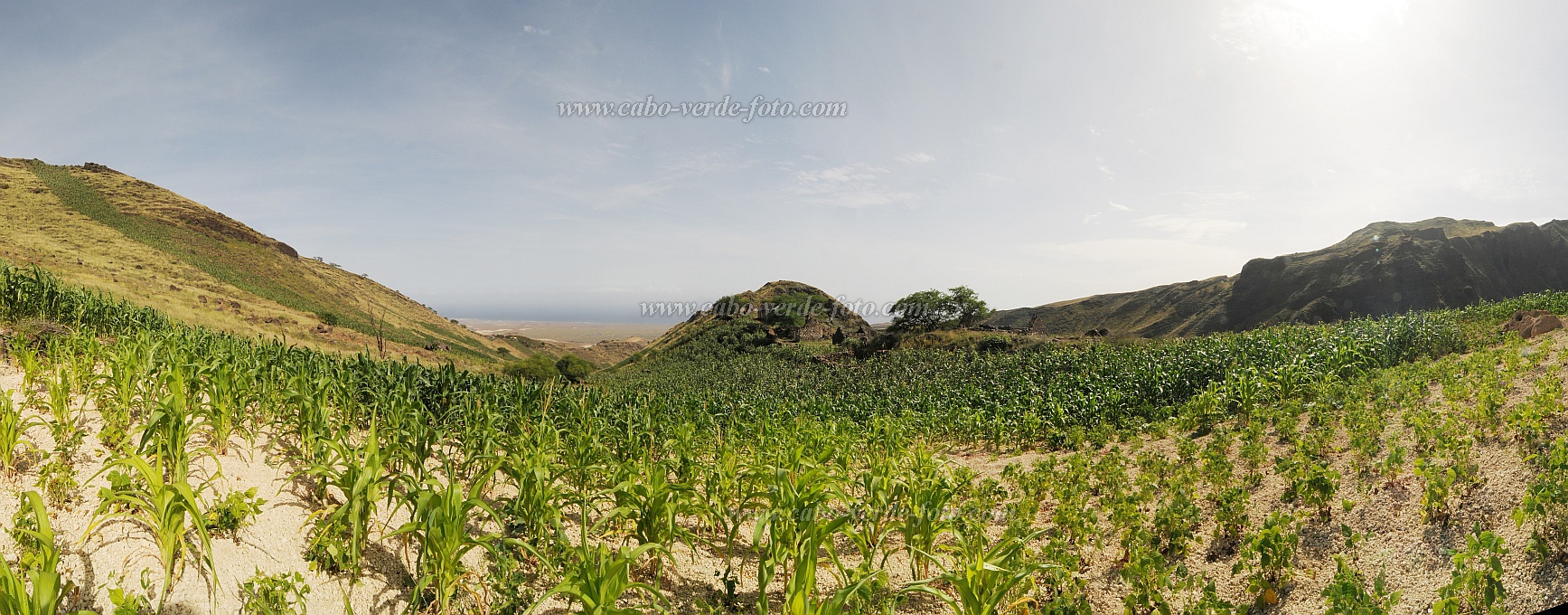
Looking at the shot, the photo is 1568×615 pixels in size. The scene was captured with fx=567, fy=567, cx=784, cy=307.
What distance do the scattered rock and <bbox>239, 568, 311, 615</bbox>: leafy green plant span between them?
2001 cm

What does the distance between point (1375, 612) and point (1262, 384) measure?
8.54 m

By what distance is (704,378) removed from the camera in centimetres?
4675

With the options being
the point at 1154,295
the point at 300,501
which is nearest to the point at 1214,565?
the point at 300,501

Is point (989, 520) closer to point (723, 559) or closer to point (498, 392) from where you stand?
point (723, 559)

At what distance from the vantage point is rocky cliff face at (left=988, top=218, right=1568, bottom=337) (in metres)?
87.4

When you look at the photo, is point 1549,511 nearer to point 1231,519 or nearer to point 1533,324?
point 1231,519

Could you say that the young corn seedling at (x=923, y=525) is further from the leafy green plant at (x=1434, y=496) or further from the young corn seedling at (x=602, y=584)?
the leafy green plant at (x=1434, y=496)

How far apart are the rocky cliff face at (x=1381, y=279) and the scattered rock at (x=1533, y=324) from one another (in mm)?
72681

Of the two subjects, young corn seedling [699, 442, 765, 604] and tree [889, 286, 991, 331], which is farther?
tree [889, 286, 991, 331]

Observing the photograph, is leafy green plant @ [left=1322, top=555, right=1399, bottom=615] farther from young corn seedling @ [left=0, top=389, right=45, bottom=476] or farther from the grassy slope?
the grassy slope

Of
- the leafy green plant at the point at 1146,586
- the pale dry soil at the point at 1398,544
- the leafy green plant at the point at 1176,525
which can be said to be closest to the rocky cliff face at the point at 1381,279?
the pale dry soil at the point at 1398,544

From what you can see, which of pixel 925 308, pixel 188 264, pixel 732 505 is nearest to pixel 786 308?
pixel 925 308

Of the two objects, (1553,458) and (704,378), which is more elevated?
(1553,458)

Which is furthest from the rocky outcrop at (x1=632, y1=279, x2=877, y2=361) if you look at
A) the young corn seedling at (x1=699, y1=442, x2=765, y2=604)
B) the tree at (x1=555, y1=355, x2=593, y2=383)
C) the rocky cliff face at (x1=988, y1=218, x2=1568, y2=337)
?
the young corn seedling at (x1=699, y1=442, x2=765, y2=604)
